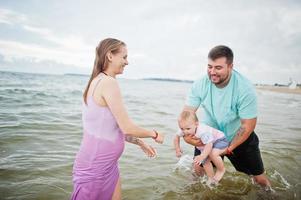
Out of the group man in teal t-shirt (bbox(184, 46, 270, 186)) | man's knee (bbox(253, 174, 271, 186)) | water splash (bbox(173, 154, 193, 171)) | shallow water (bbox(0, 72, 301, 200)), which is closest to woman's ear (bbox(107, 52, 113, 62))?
man in teal t-shirt (bbox(184, 46, 270, 186))

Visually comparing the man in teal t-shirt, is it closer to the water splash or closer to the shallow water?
the shallow water

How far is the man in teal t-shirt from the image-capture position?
166 inches

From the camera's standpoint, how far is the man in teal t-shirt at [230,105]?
421 cm

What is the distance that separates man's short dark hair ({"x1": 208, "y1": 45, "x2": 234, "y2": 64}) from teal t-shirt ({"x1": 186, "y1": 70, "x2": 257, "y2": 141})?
1.11ft

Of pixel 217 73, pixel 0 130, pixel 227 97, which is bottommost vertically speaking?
pixel 0 130

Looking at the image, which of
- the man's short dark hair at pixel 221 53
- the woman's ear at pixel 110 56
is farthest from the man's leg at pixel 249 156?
the woman's ear at pixel 110 56

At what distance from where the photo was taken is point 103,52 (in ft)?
9.41

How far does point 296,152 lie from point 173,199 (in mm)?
4870

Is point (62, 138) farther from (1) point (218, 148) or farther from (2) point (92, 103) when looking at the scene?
(2) point (92, 103)

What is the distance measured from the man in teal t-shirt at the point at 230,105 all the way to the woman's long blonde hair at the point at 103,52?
5.91 ft

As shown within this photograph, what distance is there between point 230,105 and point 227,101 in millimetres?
77

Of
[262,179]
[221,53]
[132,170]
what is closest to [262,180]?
[262,179]

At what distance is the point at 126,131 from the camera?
110 inches

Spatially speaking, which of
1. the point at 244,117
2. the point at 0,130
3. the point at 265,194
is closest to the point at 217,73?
the point at 244,117
